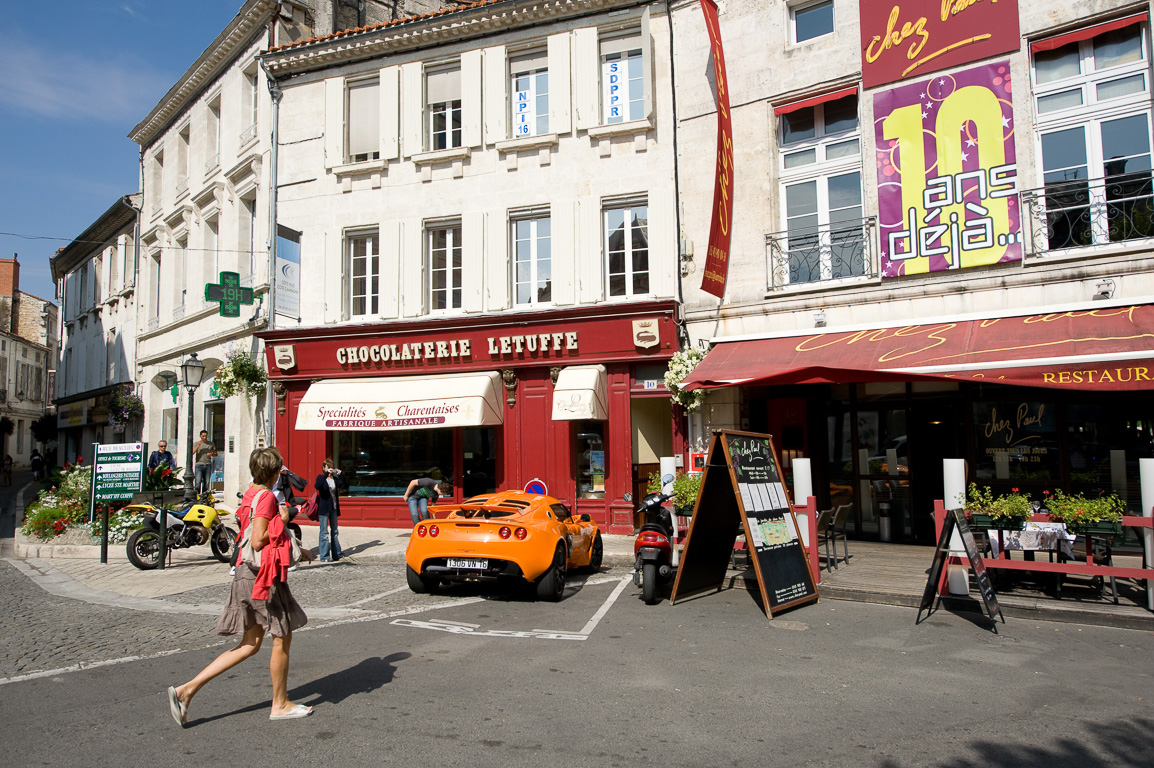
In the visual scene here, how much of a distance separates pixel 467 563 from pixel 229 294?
462 inches

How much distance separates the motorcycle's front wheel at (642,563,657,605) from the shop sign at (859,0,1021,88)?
8842 mm

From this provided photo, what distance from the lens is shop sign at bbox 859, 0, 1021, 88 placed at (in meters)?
11.3

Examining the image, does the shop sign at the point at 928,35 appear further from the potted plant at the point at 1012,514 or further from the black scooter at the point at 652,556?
the black scooter at the point at 652,556

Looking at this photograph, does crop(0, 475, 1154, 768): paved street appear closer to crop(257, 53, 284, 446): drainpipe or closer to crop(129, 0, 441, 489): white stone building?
crop(257, 53, 284, 446): drainpipe

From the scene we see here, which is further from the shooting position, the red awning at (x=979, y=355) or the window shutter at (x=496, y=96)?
the window shutter at (x=496, y=96)

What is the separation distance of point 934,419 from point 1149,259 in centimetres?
354

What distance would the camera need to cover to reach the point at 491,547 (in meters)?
8.26

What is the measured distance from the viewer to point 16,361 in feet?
170

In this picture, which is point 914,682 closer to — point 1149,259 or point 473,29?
point 1149,259

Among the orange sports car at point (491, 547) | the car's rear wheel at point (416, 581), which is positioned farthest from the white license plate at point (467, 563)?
the car's rear wheel at point (416, 581)

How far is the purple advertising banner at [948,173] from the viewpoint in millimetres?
11133

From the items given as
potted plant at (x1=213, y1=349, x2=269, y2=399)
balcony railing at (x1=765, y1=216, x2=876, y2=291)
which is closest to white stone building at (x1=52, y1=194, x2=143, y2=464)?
potted plant at (x1=213, y1=349, x2=269, y2=399)

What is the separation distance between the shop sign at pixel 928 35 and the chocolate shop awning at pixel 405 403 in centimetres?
867

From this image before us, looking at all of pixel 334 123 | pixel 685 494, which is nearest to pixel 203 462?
pixel 334 123
